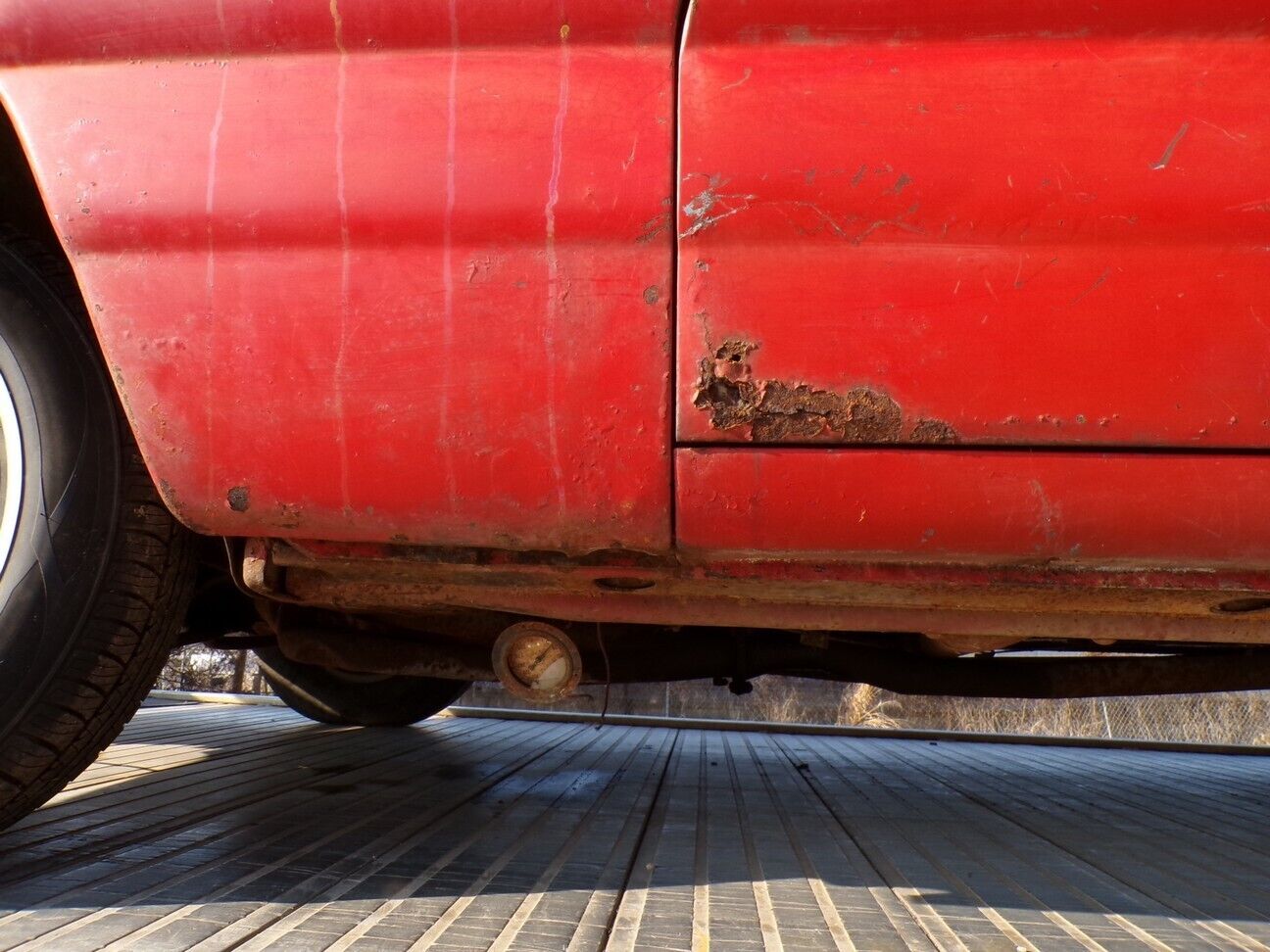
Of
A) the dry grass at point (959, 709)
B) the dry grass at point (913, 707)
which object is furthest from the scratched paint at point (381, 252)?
the dry grass at point (913, 707)

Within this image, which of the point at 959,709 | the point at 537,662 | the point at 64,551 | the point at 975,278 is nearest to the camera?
the point at 975,278

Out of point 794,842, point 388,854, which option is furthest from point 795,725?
point 388,854

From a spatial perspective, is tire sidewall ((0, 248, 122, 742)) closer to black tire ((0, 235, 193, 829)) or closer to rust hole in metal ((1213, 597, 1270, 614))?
black tire ((0, 235, 193, 829))

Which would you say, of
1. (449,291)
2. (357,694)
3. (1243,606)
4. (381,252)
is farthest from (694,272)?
(357,694)

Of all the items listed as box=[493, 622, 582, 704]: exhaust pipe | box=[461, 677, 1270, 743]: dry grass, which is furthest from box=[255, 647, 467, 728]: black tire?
box=[461, 677, 1270, 743]: dry grass

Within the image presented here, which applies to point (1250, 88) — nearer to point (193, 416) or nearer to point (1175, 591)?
point (1175, 591)

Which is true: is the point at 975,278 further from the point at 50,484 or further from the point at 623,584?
the point at 50,484

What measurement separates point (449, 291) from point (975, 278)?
79 cm

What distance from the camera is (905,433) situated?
4.17 ft

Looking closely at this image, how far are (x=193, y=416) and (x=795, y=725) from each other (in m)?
3.97

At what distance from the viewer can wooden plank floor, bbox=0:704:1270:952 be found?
4.37 ft

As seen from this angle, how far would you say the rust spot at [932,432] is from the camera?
1.27m

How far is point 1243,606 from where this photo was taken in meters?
1.49

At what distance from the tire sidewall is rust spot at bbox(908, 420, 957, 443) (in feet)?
4.41
